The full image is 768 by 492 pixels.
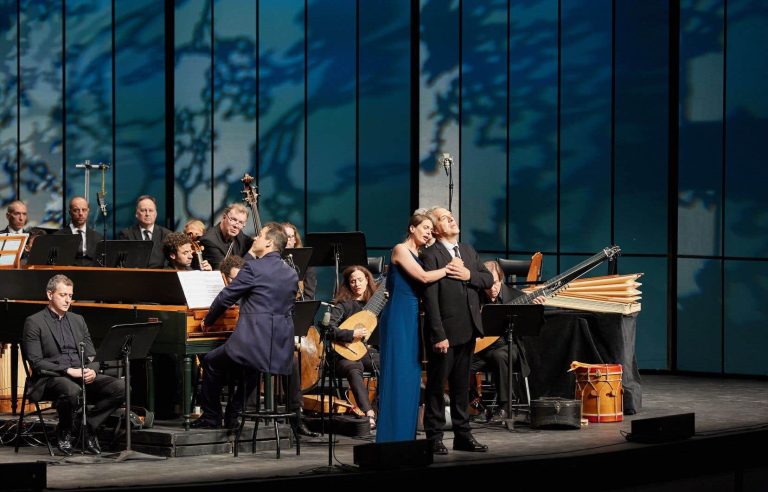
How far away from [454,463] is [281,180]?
10.2 m

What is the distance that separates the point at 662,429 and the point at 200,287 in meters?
3.51

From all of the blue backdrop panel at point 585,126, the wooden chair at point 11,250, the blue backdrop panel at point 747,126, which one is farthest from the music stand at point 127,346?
the blue backdrop panel at point 585,126

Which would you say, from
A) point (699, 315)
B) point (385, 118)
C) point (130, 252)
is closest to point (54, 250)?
point (130, 252)

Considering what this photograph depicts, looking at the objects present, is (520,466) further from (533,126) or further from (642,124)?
→ (533,126)

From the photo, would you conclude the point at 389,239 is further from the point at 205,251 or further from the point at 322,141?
the point at 205,251

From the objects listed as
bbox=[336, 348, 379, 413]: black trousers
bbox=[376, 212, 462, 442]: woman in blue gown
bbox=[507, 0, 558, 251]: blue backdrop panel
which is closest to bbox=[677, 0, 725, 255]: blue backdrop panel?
bbox=[507, 0, 558, 251]: blue backdrop panel

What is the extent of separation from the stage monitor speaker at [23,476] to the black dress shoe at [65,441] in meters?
2.24

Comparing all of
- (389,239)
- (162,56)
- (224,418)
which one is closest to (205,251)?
(224,418)

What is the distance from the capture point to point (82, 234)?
12.4 meters

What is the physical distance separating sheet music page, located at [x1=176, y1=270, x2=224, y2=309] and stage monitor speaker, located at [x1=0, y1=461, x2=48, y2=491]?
2573 millimetres

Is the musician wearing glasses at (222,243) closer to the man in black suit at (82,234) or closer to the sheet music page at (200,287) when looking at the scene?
the sheet music page at (200,287)

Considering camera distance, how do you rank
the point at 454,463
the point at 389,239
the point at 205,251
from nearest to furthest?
the point at 454,463, the point at 205,251, the point at 389,239

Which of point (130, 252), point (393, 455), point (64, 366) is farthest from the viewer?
point (130, 252)

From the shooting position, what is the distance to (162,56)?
18.5 meters
